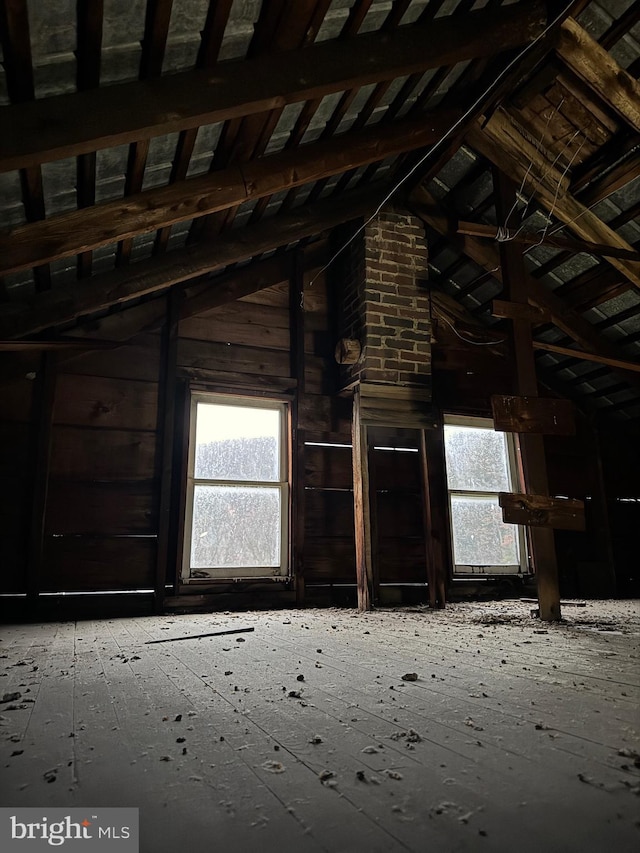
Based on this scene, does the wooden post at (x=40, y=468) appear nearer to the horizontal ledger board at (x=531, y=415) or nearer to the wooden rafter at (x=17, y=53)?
the wooden rafter at (x=17, y=53)

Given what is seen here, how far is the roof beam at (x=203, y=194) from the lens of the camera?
110 inches

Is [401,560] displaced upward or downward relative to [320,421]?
downward

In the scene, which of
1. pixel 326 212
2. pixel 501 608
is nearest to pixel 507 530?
pixel 501 608

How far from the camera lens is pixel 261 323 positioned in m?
5.51

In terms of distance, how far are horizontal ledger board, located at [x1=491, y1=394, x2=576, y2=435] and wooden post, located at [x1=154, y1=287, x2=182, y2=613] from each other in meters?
2.78

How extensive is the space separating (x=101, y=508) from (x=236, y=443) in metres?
1.32

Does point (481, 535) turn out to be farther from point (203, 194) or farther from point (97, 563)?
point (203, 194)

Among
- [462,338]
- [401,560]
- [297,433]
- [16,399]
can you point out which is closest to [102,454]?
[16,399]

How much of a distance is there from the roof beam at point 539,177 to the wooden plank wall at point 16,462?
4.39 m

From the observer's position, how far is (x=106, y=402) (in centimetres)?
472

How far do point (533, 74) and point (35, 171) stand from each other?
13.0 ft

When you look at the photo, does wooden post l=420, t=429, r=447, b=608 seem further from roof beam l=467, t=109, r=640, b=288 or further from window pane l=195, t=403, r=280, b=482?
roof beam l=467, t=109, r=640, b=288

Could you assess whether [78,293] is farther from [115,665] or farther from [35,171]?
[115,665]

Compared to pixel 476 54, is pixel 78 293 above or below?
below
